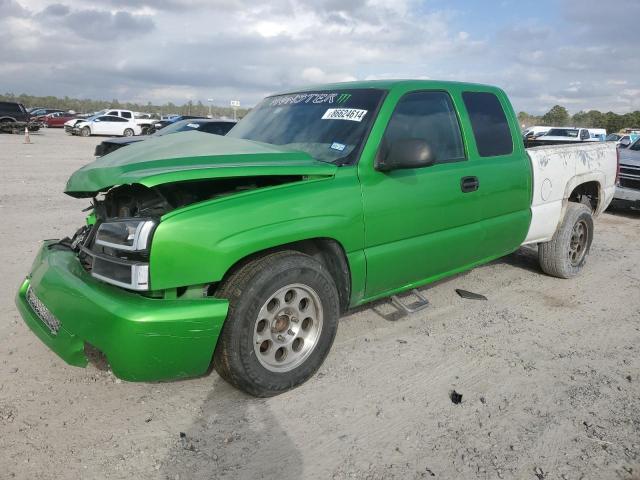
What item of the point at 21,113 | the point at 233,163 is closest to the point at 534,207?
the point at 233,163

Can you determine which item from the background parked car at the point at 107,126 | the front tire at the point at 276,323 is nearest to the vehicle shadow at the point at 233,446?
the front tire at the point at 276,323

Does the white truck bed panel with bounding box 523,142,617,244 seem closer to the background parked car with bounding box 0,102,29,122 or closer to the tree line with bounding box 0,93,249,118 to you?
the background parked car with bounding box 0,102,29,122

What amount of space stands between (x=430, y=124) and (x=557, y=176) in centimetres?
184

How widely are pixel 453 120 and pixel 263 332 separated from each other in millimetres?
2273

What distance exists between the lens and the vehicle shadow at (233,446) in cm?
234

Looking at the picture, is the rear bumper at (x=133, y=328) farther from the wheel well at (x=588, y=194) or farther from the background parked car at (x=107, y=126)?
the background parked car at (x=107, y=126)

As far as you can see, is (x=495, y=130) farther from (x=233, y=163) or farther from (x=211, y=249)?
(x=211, y=249)

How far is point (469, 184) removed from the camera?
3826mm

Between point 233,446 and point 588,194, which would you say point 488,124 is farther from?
point 233,446

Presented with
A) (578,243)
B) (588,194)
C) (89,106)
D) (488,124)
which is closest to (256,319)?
(488,124)

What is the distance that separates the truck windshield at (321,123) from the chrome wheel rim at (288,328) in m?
0.91

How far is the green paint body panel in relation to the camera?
8.03ft

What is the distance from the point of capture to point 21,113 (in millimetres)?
28875

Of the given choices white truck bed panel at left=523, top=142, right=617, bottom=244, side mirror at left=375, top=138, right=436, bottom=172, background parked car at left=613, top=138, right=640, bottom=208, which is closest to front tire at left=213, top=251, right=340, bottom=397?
side mirror at left=375, top=138, right=436, bottom=172
